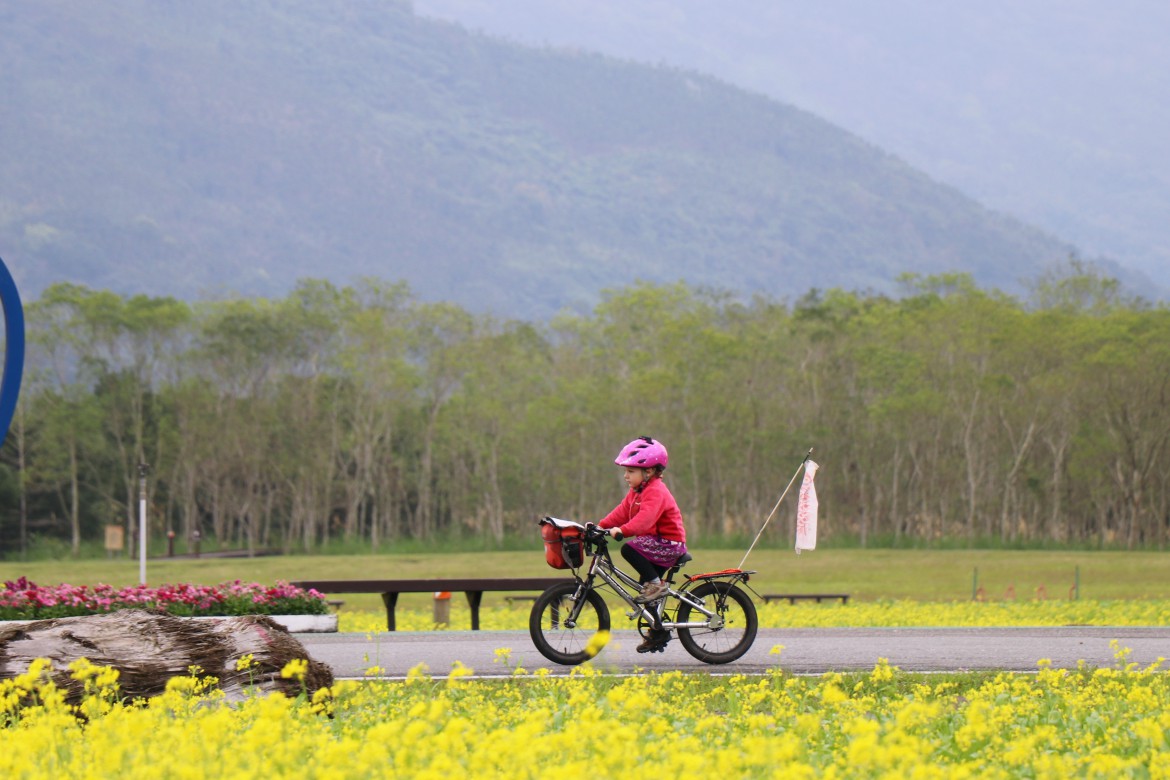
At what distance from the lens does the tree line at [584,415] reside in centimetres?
6744

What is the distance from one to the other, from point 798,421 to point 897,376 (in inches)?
235

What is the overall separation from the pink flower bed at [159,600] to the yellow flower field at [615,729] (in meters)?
8.17

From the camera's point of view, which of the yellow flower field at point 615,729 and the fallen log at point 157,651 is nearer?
the yellow flower field at point 615,729

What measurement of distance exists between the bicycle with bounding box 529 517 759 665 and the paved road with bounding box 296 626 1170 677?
0.17 m

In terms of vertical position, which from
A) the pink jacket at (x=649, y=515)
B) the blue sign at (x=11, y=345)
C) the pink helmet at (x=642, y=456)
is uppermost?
the blue sign at (x=11, y=345)

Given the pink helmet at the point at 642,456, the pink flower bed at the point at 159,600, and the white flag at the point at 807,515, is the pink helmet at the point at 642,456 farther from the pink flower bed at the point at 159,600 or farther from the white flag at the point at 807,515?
the pink flower bed at the point at 159,600

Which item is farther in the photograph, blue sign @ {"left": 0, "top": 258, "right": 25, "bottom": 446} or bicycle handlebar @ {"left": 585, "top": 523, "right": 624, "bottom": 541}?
blue sign @ {"left": 0, "top": 258, "right": 25, "bottom": 446}

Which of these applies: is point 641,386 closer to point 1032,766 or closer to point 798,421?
point 798,421

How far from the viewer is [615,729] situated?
18.2ft

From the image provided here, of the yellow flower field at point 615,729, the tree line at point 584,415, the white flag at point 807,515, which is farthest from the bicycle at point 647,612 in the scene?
the tree line at point 584,415

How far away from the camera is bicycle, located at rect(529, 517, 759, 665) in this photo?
10.9m

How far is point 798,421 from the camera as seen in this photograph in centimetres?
7431

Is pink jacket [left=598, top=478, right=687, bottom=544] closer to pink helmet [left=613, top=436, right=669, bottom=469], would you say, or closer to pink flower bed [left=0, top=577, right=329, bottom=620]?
pink helmet [left=613, top=436, right=669, bottom=469]

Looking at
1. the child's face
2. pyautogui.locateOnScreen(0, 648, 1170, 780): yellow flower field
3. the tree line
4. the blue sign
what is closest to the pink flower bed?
the blue sign
